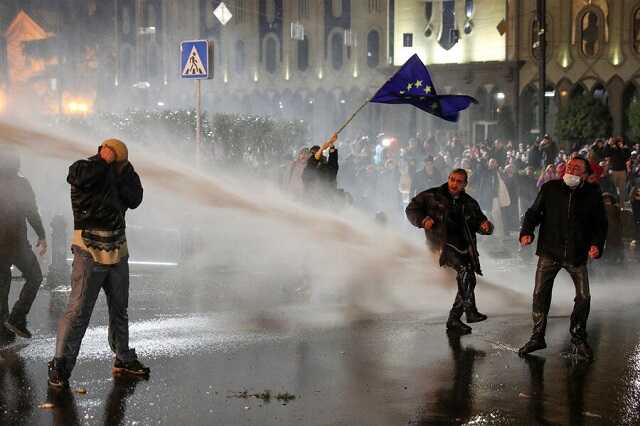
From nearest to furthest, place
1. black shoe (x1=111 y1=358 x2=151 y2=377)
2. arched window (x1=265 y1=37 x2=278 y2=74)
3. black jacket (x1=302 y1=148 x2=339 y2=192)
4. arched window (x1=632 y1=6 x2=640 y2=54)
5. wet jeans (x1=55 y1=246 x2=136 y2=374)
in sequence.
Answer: wet jeans (x1=55 y1=246 x2=136 y2=374)
black shoe (x1=111 y1=358 x2=151 y2=377)
black jacket (x1=302 y1=148 x2=339 y2=192)
arched window (x1=632 y1=6 x2=640 y2=54)
arched window (x1=265 y1=37 x2=278 y2=74)

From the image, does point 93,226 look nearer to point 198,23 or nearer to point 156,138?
point 156,138

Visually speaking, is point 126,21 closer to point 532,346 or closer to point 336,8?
point 336,8

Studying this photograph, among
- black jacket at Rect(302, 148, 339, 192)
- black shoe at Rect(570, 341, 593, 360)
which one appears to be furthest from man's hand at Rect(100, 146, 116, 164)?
black jacket at Rect(302, 148, 339, 192)

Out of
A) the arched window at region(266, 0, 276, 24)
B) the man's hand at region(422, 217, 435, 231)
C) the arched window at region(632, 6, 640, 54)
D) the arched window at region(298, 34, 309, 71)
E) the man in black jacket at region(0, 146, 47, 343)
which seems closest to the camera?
the man in black jacket at region(0, 146, 47, 343)

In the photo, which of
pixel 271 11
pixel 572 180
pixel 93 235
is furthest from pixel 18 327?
pixel 271 11

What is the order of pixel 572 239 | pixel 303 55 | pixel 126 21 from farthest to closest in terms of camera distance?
1. pixel 126 21
2. pixel 303 55
3. pixel 572 239

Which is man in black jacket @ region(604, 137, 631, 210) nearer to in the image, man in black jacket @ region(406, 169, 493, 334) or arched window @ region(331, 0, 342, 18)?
man in black jacket @ region(406, 169, 493, 334)

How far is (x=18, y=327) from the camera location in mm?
9469

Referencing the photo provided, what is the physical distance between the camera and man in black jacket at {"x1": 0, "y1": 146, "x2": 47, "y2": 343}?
9344 millimetres

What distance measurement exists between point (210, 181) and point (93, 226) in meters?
7.09

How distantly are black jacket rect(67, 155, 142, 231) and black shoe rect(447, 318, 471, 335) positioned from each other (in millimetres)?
3726

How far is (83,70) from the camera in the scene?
203ft

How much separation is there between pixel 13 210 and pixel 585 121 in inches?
1161

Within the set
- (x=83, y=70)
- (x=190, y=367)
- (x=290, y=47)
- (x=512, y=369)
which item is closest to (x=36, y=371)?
(x=190, y=367)
